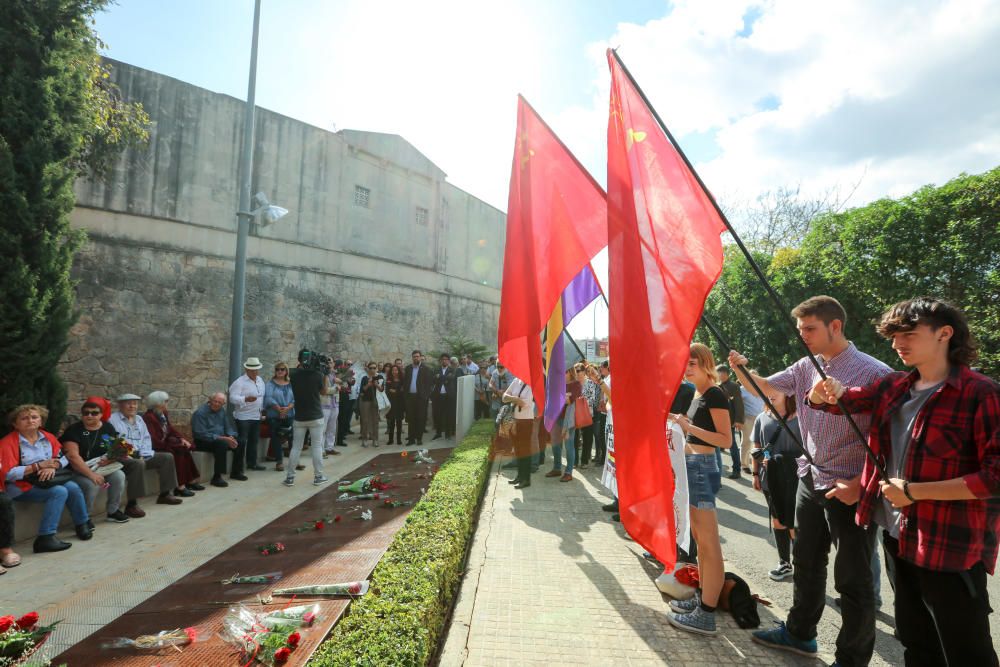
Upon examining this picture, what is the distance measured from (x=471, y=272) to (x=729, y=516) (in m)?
18.6

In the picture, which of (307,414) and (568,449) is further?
(568,449)

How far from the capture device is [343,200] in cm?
1814

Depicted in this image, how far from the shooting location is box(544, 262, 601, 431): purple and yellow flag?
473cm

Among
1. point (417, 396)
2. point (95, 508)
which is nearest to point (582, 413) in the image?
point (417, 396)

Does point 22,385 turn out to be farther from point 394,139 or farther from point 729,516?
point 394,139

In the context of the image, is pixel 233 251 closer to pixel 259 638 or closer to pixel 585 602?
pixel 259 638

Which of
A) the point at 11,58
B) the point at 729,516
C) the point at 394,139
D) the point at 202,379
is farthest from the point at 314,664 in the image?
the point at 394,139

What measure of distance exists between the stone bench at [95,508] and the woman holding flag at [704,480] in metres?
6.19

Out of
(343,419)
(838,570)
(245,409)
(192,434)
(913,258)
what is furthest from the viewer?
(343,419)

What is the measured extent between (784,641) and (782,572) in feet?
5.05

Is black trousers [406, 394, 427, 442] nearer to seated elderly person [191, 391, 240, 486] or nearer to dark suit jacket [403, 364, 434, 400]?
dark suit jacket [403, 364, 434, 400]

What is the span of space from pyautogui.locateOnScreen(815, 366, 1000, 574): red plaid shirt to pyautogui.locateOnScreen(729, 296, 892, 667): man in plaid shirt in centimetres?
40

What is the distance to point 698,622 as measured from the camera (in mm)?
3141

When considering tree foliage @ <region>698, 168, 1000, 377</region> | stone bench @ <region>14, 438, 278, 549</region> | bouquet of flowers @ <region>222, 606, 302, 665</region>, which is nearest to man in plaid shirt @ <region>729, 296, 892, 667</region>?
bouquet of flowers @ <region>222, 606, 302, 665</region>
